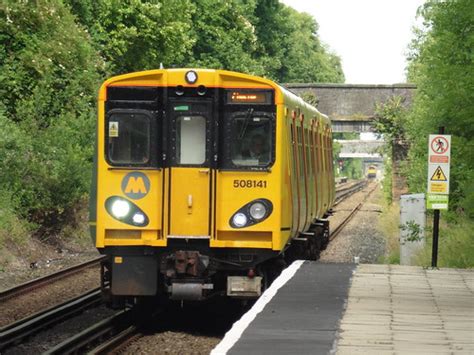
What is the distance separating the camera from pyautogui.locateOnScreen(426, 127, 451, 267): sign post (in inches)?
628

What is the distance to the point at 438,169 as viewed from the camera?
1611cm

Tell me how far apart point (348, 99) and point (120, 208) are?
3658 centimetres

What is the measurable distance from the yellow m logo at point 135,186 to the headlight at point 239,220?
1.13 metres

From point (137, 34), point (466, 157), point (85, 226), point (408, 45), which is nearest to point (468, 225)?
point (466, 157)

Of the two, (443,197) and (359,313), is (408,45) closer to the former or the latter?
(443,197)

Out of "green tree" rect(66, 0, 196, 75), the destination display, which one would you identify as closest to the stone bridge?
"green tree" rect(66, 0, 196, 75)

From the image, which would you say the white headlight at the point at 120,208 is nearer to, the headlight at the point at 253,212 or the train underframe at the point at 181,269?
the train underframe at the point at 181,269

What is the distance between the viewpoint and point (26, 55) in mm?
25984

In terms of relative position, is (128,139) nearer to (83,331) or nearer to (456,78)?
(83,331)

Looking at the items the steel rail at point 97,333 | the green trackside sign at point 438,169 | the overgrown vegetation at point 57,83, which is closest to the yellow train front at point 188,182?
the steel rail at point 97,333

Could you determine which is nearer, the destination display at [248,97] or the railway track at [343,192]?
the destination display at [248,97]

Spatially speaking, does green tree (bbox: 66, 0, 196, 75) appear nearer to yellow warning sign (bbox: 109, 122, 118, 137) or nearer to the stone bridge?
the stone bridge

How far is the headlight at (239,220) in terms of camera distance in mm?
13414

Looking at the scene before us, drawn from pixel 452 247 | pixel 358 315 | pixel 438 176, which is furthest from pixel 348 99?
pixel 358 315
